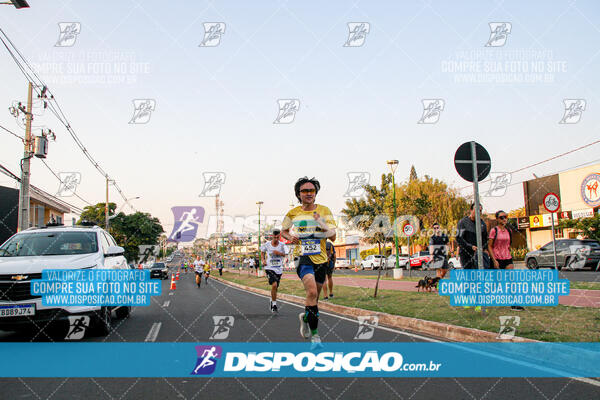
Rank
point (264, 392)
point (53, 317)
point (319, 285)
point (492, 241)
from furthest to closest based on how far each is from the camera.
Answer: point (492, 241) → point (53, 317) → point (319, 285) → point (264, 392)

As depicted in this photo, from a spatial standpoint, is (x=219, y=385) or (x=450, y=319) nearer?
(x=219, y=385)

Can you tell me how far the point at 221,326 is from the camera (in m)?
8.20

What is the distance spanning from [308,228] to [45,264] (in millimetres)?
4086

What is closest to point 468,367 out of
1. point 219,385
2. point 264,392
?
point 264,392

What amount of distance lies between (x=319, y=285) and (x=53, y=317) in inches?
152

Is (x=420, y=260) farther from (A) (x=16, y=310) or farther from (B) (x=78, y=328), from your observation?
(A) (x=16, y=310)

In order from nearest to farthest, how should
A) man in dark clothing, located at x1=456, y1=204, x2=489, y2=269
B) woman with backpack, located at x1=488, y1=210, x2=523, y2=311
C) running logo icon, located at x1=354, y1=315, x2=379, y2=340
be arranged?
running logo icon, located at x1=354, y1=315, x2=379, y2=340, man in dark clothing, located at x1=456, y1=204, x2=489, y2=269, woman with backpack, located at x1=488, y1=210, x2=523, y2=311

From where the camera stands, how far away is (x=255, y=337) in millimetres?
6836

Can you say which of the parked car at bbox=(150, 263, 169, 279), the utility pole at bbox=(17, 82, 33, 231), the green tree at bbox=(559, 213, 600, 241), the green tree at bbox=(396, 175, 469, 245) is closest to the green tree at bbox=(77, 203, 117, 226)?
the parked car at bbox=(150, 263, 169, 279)

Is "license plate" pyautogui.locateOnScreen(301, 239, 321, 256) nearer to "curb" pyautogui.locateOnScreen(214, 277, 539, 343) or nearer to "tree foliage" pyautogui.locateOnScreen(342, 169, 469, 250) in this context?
"curb" pyautogui.locateOnScreen(214, 277, 539, 343)

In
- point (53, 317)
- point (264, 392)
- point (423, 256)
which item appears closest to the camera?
point (264, 392)

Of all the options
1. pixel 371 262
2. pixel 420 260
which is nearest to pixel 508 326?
pixel 420 260

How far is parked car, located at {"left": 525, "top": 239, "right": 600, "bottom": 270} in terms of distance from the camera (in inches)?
822

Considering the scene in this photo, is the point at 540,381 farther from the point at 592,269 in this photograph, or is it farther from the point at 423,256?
the point at 423,256
